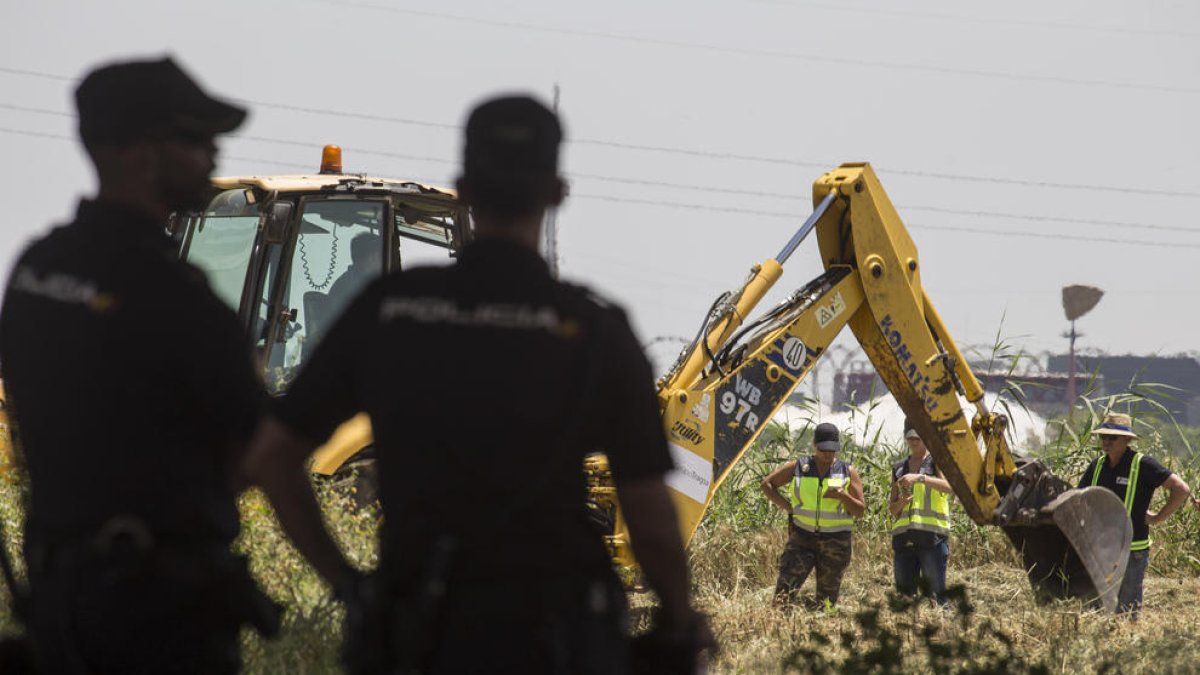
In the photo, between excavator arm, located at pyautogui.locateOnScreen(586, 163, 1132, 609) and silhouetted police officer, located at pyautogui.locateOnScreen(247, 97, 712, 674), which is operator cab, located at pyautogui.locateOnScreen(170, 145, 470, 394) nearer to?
excavator arm, located at pyautogui.locateOnScreen(586, 163, 1132, 609)

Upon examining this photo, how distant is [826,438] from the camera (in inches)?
434

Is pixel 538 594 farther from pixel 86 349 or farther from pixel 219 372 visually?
pixel 86 349

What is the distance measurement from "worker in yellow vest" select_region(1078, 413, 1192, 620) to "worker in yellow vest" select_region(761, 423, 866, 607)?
A: 1795 millimetres

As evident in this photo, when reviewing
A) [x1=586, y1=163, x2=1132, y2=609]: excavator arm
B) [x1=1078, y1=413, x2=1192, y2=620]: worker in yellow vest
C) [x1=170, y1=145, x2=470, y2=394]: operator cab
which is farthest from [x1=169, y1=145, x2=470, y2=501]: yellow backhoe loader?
[x1=1078, y1=413, x2=1192, y2=620]: worker in yellow vest

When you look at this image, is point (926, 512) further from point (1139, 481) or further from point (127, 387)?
point (127, 387)

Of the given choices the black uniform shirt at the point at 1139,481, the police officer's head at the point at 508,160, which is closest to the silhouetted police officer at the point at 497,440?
the police officer's head at the point at 508,160

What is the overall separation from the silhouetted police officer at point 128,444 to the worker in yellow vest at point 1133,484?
8959 mm

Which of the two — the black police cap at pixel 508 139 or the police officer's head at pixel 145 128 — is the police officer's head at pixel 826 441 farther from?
the black police cap at pixel 508 139

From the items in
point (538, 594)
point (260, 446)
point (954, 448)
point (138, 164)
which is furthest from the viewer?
point (954, 448)

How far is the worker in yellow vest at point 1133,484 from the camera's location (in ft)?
35.0

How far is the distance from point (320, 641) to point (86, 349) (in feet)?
11.9

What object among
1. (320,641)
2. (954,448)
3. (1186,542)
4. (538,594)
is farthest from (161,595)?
(1186,542)

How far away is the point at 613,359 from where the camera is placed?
8.72ft

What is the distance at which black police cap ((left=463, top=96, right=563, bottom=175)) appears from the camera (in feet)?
8.89
